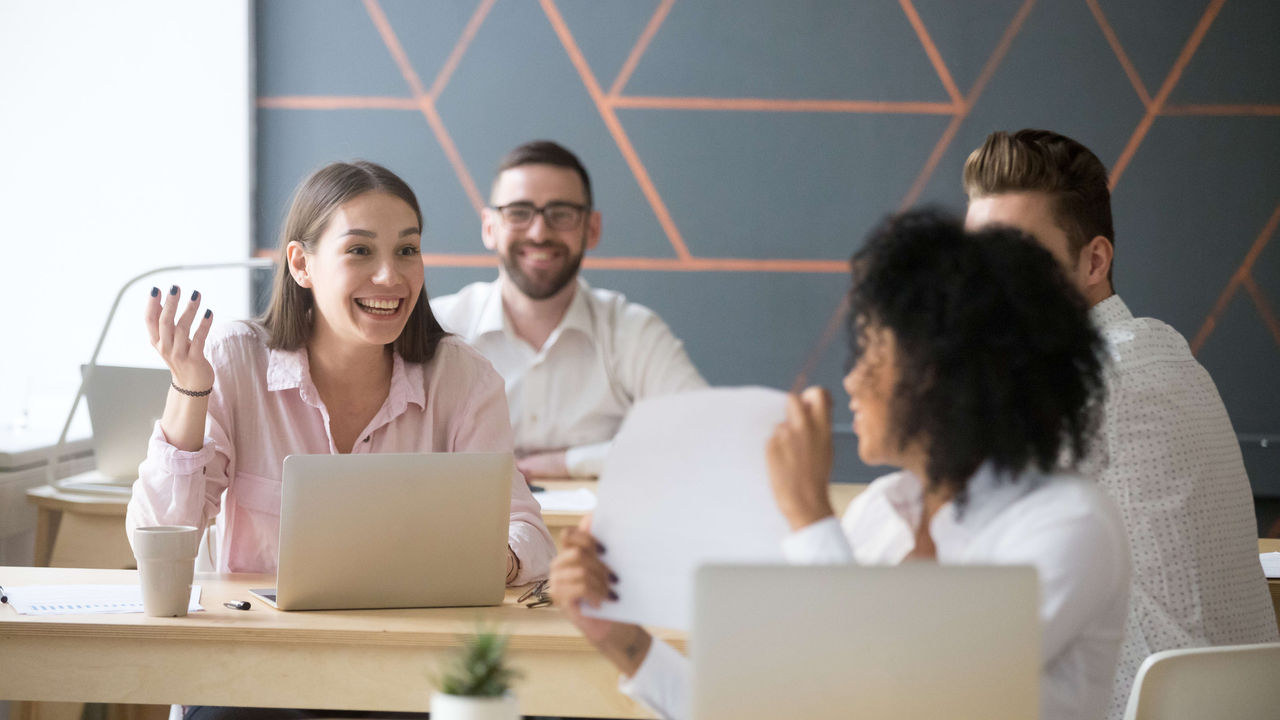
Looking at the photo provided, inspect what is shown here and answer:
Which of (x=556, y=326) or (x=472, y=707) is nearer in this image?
(x=472, y=707)

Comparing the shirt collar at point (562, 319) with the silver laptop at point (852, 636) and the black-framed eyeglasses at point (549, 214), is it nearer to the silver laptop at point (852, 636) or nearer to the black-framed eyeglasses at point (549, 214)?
the black-framed eyeglasses at point (549, 214)

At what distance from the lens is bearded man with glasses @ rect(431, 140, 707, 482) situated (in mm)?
3646

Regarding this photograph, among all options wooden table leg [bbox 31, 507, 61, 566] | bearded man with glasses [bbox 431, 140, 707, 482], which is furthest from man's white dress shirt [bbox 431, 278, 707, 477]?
wooden table leg [bbox 31, 507, 61, 566]

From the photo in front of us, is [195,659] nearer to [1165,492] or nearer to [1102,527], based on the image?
[1102,527]

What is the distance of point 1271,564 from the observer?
7.24ft

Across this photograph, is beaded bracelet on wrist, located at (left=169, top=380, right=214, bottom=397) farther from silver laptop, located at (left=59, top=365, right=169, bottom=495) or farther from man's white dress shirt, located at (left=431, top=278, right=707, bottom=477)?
man's white dress shirt, located at (left=431, top=278, right=707, bottom=477)

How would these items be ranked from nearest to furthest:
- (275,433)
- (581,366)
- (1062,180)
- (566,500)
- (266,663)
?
(266,663) < (1062,180) < (275,433) < (566,500) < (581,366)

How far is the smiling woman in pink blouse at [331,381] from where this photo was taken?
6.87ft

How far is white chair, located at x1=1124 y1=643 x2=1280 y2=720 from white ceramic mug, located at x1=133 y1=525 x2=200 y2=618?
123 cm

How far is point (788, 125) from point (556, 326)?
1064 millimetres

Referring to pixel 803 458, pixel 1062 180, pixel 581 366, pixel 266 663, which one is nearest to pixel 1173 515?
pixel 1062 180

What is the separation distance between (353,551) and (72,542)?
5.05 feet

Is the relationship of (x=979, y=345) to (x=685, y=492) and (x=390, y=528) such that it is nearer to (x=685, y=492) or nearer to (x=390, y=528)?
(x=685, y=492)

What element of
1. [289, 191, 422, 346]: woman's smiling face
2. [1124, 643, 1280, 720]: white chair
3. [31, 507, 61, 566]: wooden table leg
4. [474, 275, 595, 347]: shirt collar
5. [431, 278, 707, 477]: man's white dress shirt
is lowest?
[1124, 643, 1280, 720]: white chair
